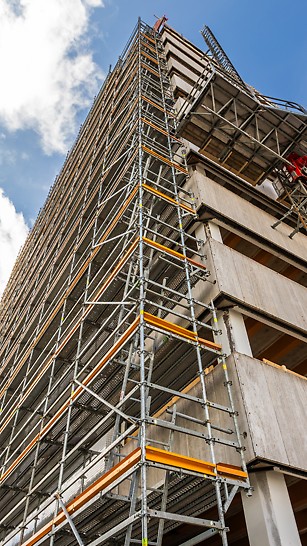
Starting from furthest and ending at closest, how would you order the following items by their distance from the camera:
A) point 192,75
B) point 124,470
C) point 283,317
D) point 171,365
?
point 192,75
point 283,317
point 171,365
point 124,470

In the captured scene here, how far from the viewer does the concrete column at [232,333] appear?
6035 millimetres

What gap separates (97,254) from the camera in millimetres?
9578

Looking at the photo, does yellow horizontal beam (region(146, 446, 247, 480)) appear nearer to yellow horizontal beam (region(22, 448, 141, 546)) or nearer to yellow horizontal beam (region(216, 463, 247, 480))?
yellow horizontal beam (region(216, 463, 247, 480))

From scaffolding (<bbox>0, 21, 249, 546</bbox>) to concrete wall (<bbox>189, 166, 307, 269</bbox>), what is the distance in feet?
1.18

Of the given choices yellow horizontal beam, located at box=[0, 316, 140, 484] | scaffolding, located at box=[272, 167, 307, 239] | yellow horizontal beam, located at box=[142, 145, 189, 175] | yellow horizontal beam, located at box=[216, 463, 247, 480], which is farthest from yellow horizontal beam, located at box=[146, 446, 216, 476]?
yellow horizontal beam, located at box=[142, 145, 189, 175]

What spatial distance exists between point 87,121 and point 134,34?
17.1 feet

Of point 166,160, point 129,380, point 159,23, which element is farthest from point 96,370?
point 159,23

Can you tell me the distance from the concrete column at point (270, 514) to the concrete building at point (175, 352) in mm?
16

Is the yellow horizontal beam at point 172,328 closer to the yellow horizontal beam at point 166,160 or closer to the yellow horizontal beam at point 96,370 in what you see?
the yellow horizontal beam at point 96,370

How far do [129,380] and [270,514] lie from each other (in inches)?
85.1

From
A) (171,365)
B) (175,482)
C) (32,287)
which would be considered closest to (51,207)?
(32,287)

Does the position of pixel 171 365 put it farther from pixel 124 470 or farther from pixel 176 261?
pixel 124 470

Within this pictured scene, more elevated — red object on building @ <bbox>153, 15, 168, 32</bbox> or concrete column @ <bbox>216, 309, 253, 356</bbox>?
red object on building @ <bbox>153, 15, 168, 32</bbox>

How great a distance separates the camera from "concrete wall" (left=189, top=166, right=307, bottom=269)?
900cm
